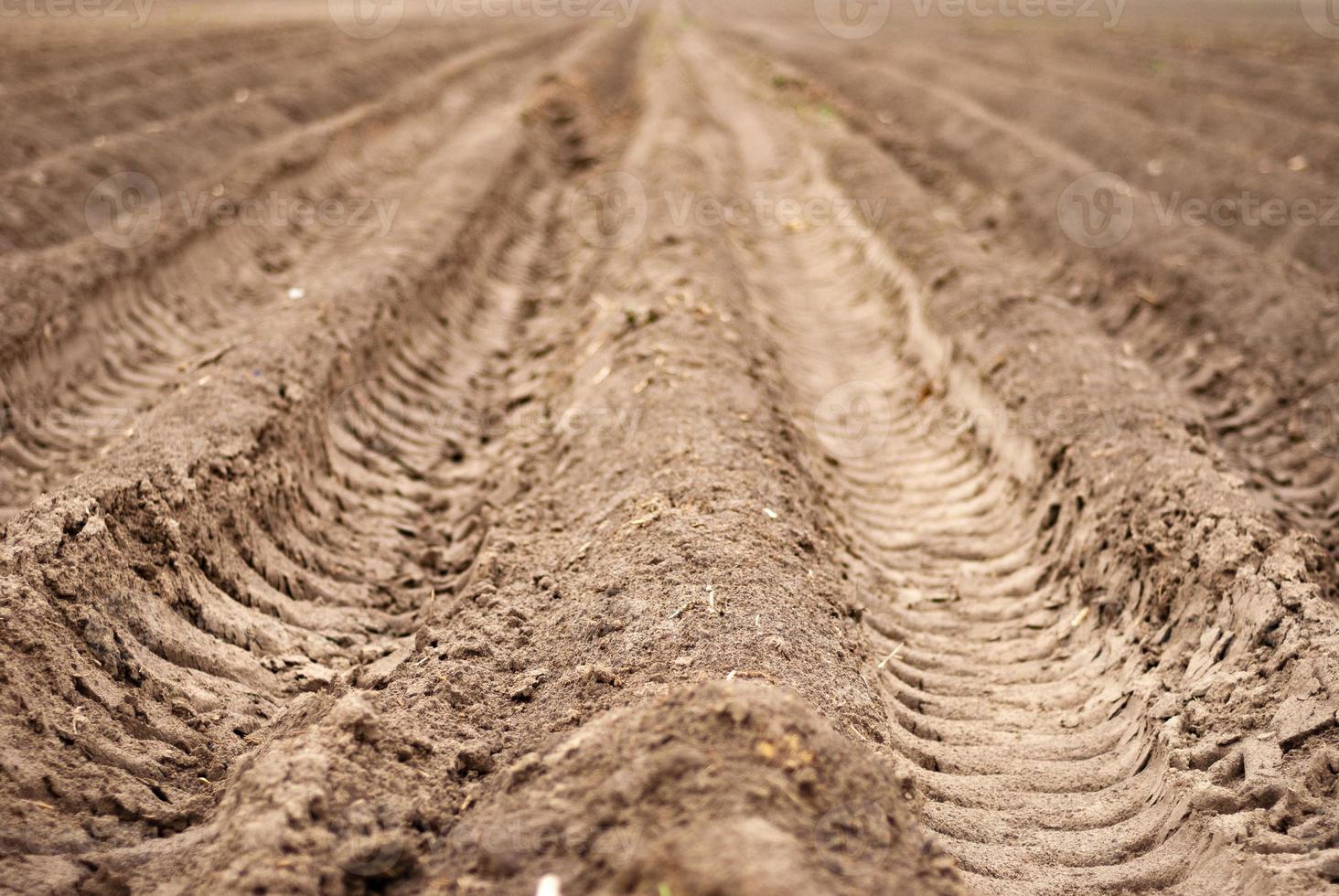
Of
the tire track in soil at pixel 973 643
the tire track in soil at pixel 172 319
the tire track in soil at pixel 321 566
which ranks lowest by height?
the tire track in soil at pixel 973 643

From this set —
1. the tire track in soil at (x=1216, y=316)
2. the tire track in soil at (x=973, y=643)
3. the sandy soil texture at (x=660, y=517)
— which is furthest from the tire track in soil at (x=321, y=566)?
the tire track in soil at (x=1216, y=316)

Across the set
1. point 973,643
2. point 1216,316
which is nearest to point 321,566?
point 973,643

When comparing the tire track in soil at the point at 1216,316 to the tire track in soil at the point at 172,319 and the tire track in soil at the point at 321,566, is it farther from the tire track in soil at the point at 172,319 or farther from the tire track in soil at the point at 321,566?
the tire track in soil at the point at 172,319

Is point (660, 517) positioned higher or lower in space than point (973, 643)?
higher

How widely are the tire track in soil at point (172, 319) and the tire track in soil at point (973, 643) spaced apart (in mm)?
3783

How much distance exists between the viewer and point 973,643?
420 cm

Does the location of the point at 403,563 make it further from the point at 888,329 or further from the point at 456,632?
the point at 888,329

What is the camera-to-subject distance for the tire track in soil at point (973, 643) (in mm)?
3131

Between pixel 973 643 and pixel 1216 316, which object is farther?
pixel 1216 316

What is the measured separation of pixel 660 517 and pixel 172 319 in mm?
4763

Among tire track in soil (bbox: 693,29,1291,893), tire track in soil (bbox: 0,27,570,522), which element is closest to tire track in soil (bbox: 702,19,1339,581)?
tire track in soil (bbox: 693,29,1291,893)

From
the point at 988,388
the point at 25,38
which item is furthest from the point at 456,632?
the point at 25,38

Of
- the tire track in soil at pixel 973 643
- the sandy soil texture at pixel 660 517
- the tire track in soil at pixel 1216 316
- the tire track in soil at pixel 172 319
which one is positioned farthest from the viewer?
the tire track in soil at pixel 1216 316

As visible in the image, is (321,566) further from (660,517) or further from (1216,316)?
(1216,316)
